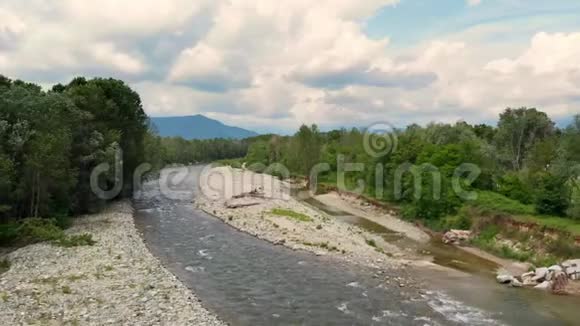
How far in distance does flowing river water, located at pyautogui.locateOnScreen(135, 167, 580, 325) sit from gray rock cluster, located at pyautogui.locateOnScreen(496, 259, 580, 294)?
1.30 meters

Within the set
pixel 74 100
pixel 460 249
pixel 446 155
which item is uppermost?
pixel 74 100

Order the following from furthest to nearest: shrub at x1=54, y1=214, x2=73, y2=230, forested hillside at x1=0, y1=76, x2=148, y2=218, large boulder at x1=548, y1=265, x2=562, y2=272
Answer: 1. shrub at x1=54, y1=214, x2=73, y2=230
2. forested hillside at x1=0, y1=76, x2=148, y2=218
3. large boulder at x1=548, y1=265, x2=562, y2=272

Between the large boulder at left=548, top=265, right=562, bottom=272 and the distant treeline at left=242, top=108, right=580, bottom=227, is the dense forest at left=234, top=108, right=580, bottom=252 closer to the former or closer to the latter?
the distant treeline at left=242, top=108, right=580, bottom=227

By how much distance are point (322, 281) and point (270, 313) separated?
6672 mm

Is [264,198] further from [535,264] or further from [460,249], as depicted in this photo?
[535,264]

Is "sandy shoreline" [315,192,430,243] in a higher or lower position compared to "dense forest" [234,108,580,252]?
lower

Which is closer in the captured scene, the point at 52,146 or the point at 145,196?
the point at 52,146

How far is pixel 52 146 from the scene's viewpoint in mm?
38969

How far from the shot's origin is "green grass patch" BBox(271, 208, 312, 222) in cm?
5347

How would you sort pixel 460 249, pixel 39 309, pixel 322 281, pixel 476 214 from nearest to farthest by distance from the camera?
pixel 39 309 < pixel 322 281 < pixel 460 249 < pixel 476 214

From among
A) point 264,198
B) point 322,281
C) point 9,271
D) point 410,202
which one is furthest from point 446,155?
point 9,271

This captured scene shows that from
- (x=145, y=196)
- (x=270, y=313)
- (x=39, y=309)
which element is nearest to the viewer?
(x=39, y=309)

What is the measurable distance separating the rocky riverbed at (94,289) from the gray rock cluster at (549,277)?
803 inches

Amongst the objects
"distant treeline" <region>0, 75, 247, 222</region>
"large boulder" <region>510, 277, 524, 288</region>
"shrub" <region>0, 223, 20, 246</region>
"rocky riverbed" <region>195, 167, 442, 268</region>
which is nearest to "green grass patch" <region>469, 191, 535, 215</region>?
"rocky riverbed" <region>195, 167, 442, 268</region>
